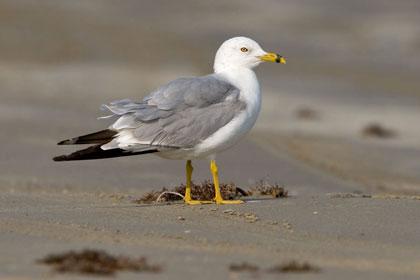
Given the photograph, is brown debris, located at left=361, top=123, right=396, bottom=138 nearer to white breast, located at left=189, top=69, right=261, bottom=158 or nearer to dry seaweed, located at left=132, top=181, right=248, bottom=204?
dry seaweed, located at left=132, top=181, right=248, bottom=204

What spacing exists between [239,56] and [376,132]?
41.7 feet

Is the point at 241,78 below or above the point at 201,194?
above

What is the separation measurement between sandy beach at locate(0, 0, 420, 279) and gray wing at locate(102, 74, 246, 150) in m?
0.67

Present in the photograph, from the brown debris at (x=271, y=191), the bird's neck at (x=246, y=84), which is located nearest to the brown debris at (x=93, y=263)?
the bird's neck at (x=246, y=84)

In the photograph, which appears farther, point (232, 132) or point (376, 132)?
point (376, 132)

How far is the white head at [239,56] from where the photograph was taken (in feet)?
30.6

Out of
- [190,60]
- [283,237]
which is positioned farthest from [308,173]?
[190,60]

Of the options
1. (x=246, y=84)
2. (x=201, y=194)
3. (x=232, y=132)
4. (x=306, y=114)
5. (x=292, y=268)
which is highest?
(x=306, y=114)

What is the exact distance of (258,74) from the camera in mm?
31922

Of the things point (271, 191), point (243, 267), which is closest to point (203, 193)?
point (271, 191)

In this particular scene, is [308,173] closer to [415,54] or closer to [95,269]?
[95,269]

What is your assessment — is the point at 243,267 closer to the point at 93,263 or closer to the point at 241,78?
the point at 93,263

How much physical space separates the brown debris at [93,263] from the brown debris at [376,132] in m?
16.2

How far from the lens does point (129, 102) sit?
28.5 ft
